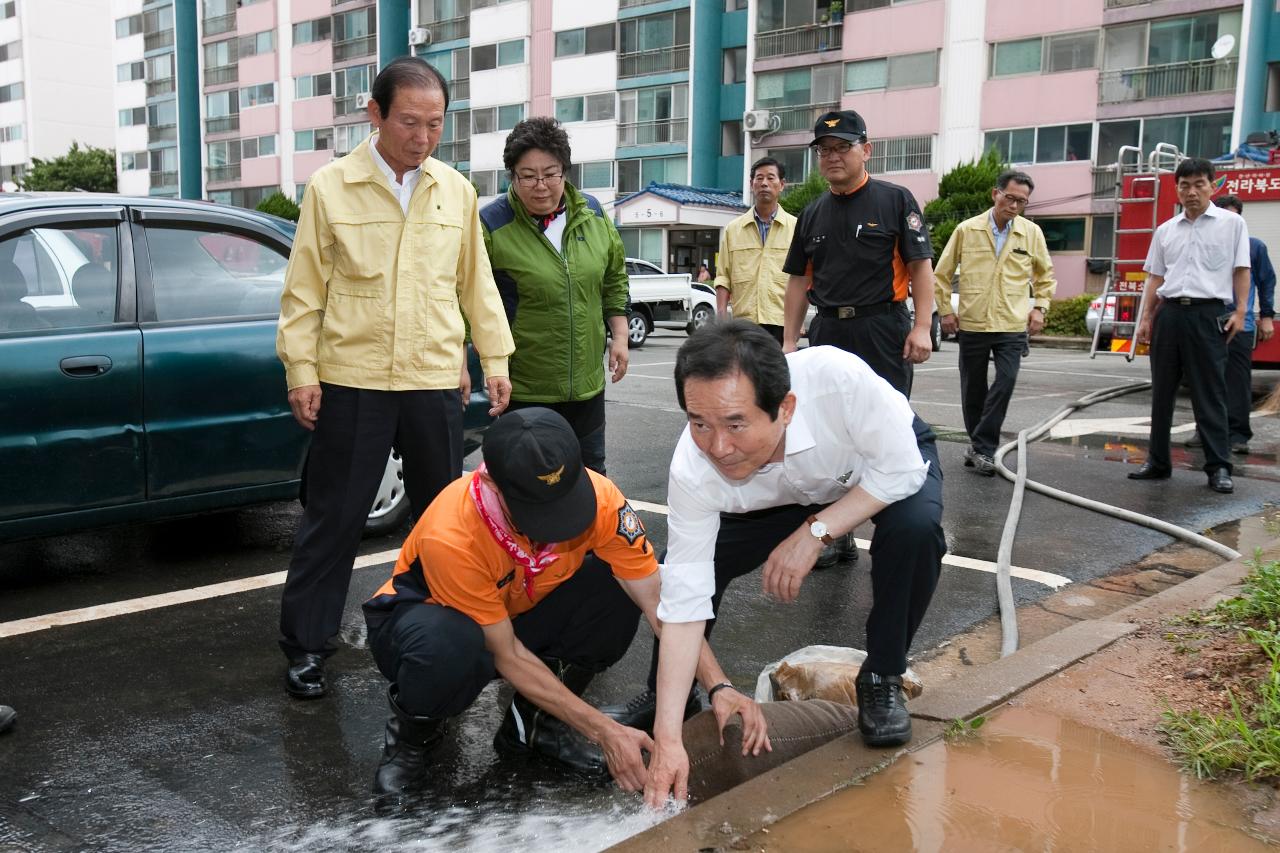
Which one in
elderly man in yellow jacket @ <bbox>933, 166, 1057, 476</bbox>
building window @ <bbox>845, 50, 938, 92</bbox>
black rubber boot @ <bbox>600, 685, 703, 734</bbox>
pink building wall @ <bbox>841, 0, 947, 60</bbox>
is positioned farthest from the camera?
building window @ <bbox>845, 50, 938, 92</bbox>

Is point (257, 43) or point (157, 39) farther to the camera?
point (157, 39)

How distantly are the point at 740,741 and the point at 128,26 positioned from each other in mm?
67220

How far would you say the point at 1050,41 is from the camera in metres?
29.8

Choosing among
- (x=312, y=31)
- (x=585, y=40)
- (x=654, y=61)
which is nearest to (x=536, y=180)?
(x=654, y=61)

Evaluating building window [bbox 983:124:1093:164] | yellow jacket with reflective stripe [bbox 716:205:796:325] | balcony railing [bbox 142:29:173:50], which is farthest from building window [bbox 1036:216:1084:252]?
balcony railing [bbox 142:29:173:50]

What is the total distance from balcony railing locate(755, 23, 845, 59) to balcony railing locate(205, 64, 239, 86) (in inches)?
1154

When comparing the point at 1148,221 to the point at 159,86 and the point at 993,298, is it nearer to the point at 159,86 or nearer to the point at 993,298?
the point at 993,298

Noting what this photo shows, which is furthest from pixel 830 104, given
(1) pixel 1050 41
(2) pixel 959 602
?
(2) pixel 959 602

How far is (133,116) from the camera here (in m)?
61.0

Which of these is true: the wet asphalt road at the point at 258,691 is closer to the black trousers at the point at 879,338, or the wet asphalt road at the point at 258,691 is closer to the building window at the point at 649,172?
the black trousers at the point at 879,338

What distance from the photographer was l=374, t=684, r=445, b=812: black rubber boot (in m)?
2.83

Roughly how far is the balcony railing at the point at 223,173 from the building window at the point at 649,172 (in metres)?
24.1

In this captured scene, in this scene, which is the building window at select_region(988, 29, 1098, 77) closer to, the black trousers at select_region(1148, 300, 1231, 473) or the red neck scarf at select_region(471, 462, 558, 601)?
the black trousers at select_region(1148, 300, 1231, 473)

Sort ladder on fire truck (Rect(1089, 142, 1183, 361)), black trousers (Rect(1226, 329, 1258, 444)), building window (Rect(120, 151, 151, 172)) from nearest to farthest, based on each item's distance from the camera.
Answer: black trousers (Rect(1226, 329, 1258, 444)) → ladder on fire truck (Rect(1089, 142, 1183, 361)) → building window (Rect(120, 151, 151, 172))
